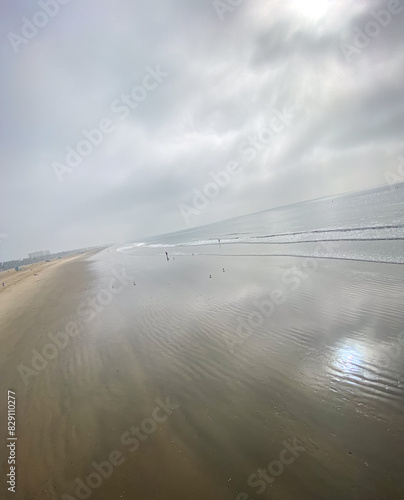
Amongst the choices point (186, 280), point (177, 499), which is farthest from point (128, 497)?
point (186, 280)

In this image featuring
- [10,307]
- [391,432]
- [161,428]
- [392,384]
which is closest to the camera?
[391,432]

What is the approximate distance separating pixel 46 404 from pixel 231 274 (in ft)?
50.7

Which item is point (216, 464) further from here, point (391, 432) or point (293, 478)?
point (391, 432)

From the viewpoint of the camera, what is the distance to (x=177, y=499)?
3.73 metres

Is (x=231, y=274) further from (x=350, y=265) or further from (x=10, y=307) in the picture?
(x=10, y=307)

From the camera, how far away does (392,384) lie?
18.2ft

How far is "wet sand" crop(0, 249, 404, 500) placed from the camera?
4016 mm

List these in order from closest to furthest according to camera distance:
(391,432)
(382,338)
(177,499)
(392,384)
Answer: (177,499) → (391,432) → (392,384) → (382,338)

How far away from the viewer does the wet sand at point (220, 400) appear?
4016mm

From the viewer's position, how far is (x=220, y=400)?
5.75m

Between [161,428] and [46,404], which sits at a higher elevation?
[46,404]

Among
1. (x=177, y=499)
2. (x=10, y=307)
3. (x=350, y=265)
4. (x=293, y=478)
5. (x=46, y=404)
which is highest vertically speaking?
(x=10, y=307)

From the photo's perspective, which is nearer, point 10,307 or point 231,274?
point 10,307

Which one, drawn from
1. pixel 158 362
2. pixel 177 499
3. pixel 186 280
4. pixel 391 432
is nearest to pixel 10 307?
pixel 186 280
